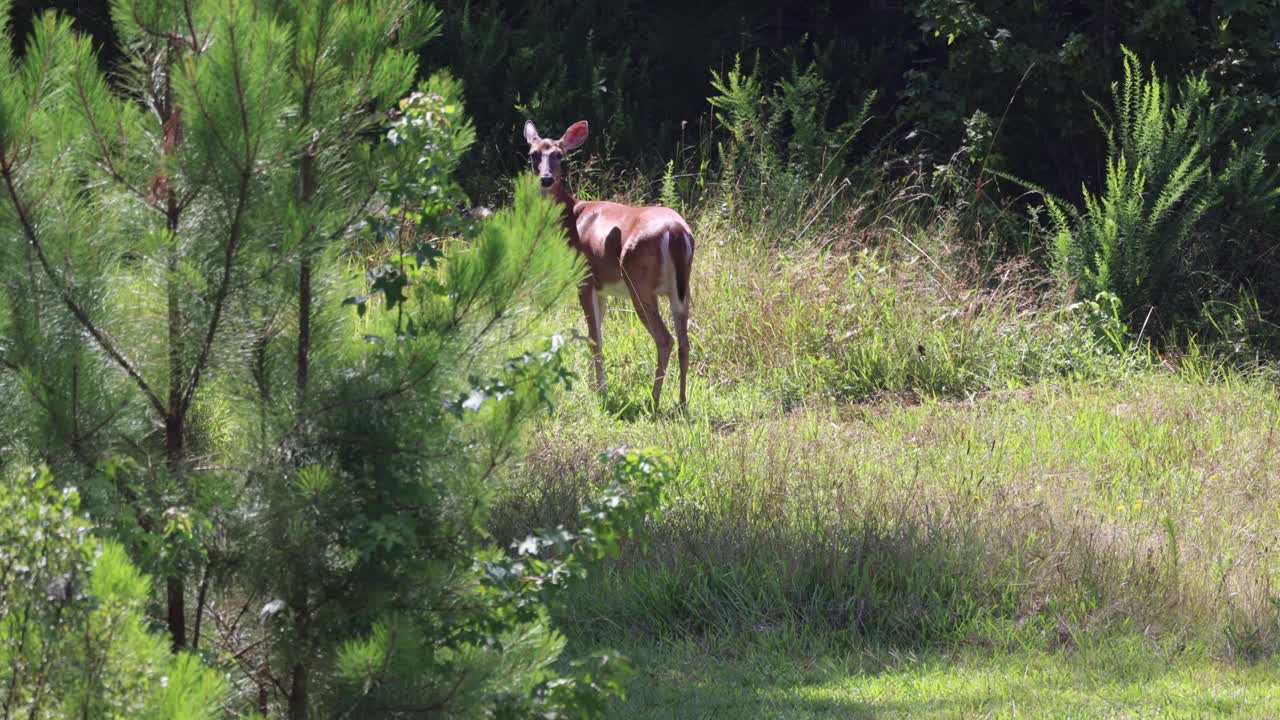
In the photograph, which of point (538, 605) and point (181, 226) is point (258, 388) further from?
point (538, 605)

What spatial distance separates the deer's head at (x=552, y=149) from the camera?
1114 cm

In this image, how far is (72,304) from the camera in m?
3.57

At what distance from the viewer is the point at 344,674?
11.1 feet

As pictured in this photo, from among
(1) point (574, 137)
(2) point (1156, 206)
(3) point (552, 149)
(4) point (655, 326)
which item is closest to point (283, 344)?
(4) point (655, 326)

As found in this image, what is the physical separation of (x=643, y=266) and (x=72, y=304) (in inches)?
283

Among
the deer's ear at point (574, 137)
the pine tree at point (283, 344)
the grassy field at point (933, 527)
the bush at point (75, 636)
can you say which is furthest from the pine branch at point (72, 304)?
the deer's ear at point (574, 137)

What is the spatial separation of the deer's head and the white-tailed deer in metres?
0.03

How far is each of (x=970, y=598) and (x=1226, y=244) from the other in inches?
297

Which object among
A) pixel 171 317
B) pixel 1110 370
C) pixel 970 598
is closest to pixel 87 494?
pixel 171 317

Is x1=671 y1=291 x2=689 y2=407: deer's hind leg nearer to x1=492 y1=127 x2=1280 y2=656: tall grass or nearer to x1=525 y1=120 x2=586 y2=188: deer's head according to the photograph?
x1=492 y1=127 x2=1280 y2=656: tall grass

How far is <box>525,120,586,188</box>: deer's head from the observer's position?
11.1 m

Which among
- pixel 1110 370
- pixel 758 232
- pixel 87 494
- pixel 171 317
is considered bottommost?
pixel 1110 370

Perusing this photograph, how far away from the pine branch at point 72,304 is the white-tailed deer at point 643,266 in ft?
21.7

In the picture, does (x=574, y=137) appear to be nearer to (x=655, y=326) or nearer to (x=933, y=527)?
(x=655, y=326)
